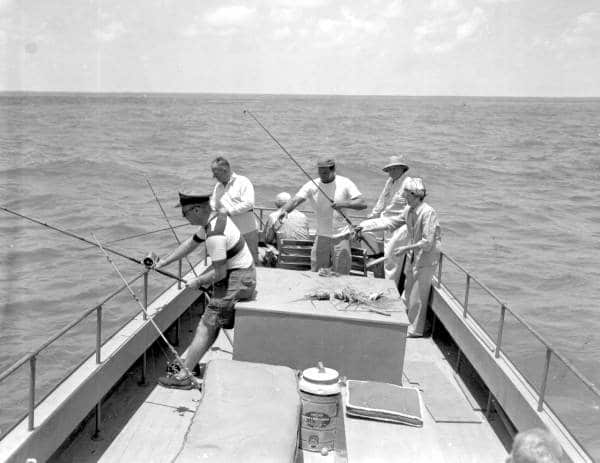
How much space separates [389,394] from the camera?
4777 millimetres

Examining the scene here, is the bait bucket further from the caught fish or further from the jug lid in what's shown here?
the caught fish

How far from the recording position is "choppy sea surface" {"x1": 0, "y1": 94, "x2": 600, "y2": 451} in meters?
11.7

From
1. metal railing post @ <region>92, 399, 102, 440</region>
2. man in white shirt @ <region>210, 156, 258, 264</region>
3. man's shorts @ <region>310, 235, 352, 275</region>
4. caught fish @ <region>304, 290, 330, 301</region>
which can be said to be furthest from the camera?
man's shorts @ <region>310, 235, 352, 275</region>

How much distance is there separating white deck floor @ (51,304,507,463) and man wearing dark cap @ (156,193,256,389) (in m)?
0.35

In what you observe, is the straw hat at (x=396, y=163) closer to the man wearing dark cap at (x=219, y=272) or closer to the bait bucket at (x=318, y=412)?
the man wearing dark cap at (x=219, y=272)

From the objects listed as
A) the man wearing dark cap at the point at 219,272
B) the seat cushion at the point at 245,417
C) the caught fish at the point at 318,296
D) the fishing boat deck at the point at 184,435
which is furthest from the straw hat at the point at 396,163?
the seat cushion at the point at 245,417

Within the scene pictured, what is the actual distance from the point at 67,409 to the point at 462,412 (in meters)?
2.77

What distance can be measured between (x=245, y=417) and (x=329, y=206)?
10.6ft

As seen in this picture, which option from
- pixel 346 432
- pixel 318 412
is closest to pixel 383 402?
pixel 346 432

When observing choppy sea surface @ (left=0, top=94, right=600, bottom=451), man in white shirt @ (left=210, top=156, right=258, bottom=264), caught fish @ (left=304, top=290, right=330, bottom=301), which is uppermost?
man in white shirt @ (left=210, top=156, right=258, bottom=264)

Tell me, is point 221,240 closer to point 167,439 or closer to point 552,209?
point 167,439

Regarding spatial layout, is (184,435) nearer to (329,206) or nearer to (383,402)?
(383,402)

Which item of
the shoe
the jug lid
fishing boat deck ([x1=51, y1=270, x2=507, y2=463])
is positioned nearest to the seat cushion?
the jug lid

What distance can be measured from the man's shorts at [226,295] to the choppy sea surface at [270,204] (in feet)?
2.75
